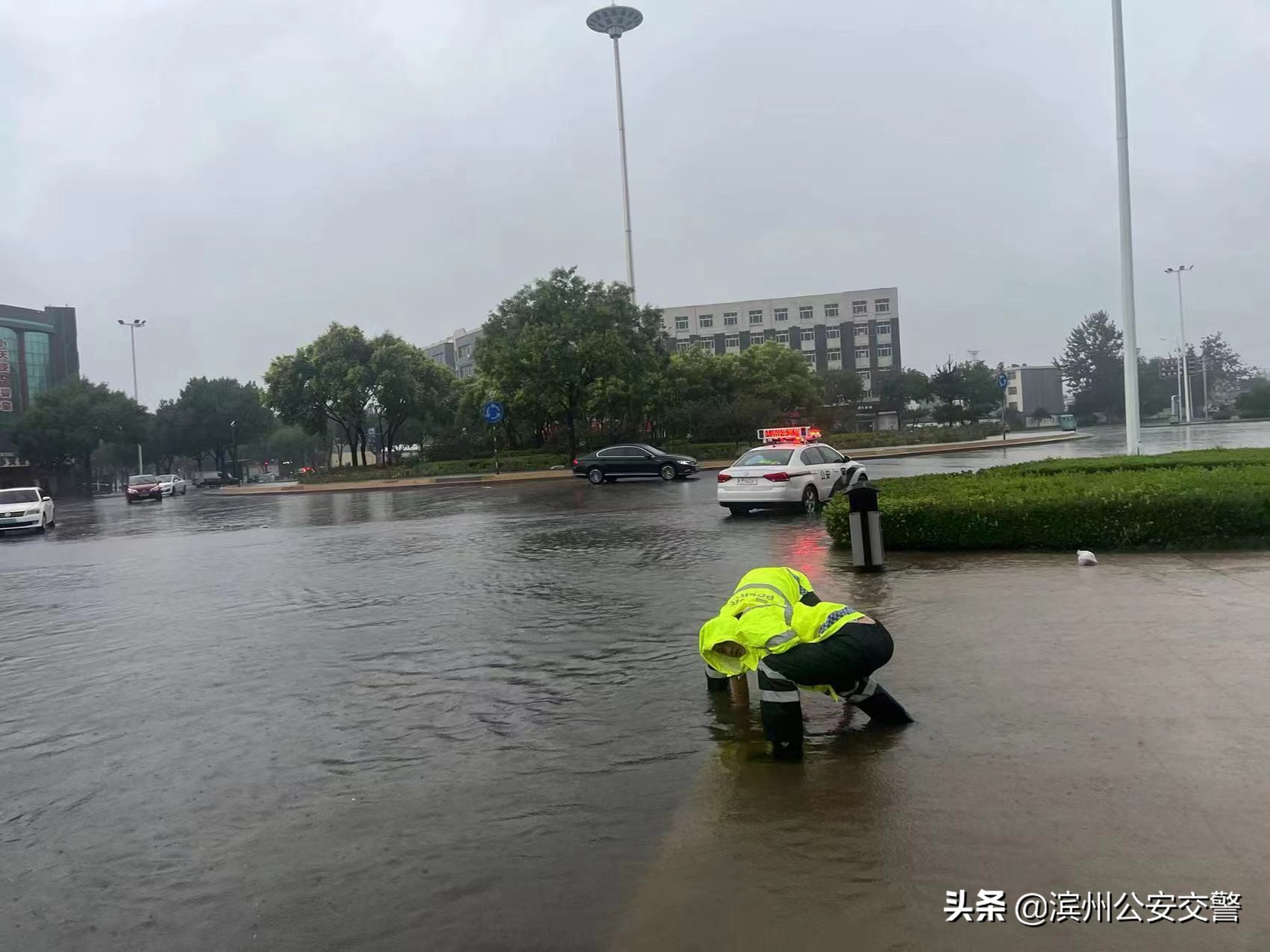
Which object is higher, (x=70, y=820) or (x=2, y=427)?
(x=2, y=427)

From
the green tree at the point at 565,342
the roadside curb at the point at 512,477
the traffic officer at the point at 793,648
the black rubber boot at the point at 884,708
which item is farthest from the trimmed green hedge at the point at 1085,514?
the green tree at the point at 565,342

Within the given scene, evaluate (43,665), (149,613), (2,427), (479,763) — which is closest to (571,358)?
(149,613)

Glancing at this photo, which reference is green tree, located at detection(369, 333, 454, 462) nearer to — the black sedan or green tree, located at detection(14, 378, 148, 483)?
the black sedan

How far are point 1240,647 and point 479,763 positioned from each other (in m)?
5.23

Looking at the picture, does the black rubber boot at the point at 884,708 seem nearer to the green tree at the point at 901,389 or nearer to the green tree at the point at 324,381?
the green tree at the point at 324,381

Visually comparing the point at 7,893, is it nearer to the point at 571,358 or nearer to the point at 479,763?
the point at 479,763

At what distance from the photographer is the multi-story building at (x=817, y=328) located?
101250 mm

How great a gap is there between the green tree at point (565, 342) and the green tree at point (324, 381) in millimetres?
6671

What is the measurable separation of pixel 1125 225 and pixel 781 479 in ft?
37.7

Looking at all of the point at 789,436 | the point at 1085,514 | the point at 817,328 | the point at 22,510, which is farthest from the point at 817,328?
the point at 1085,514

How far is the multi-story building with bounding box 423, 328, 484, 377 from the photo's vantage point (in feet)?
377

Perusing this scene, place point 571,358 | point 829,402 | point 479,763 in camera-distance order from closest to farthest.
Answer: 1. point 479,763
2. point 571,358
3. point 829,402

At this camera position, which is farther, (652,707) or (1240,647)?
(1240,647)

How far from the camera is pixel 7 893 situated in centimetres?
395
